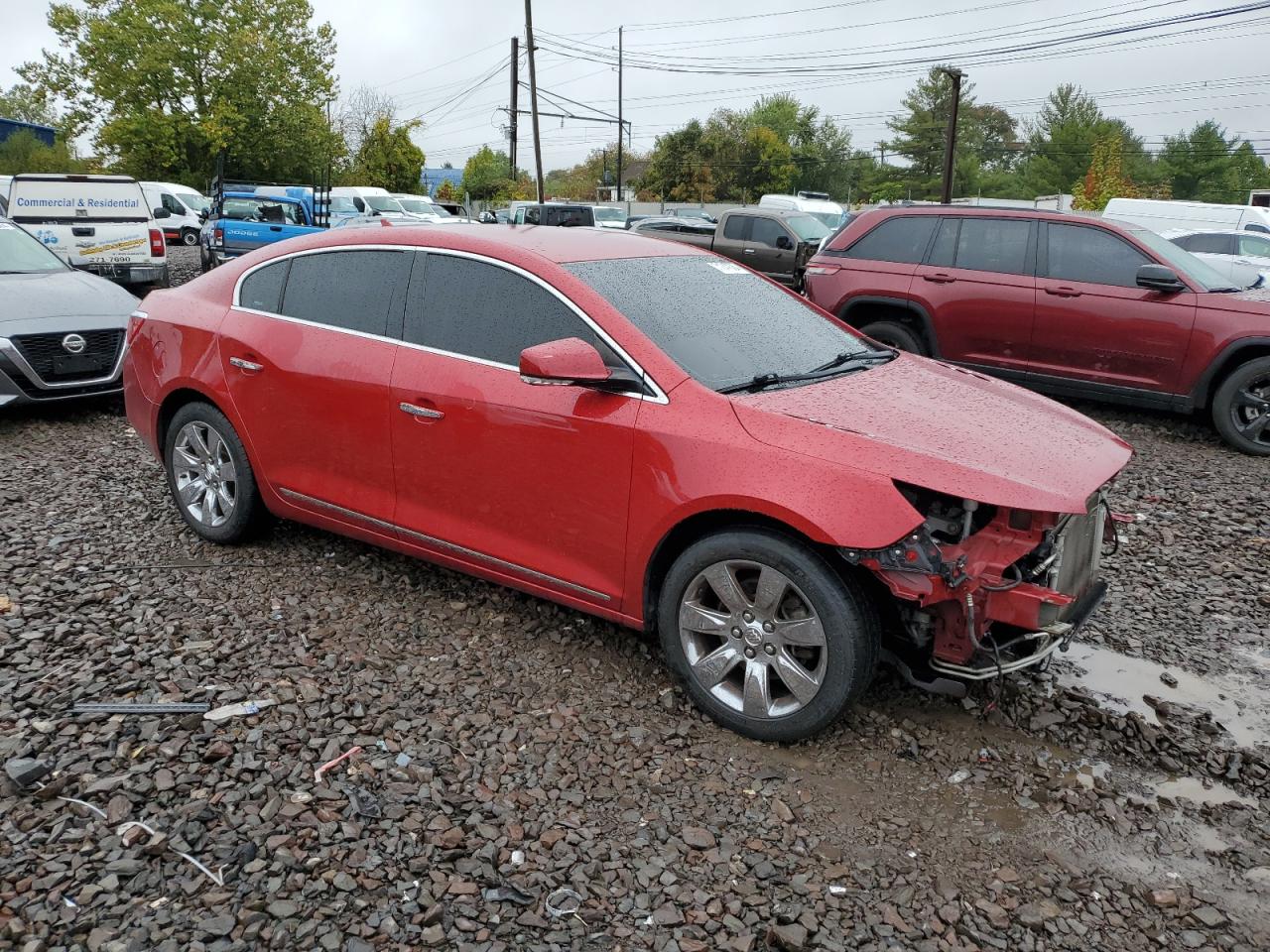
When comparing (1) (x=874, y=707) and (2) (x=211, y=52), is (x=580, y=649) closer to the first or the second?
(1) (x=874, y=707)

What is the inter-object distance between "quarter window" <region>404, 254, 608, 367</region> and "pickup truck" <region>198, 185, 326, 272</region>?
1491 cm

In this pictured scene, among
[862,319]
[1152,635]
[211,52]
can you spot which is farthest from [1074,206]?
[1152,635]

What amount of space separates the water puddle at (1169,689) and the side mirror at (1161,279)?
4429 millimetres

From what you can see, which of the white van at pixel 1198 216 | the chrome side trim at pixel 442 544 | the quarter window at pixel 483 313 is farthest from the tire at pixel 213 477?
the white van at pixel 1198 216

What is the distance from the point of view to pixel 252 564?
4.86 meters

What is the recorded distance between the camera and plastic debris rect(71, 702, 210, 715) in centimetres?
350

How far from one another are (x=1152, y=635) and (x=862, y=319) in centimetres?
530

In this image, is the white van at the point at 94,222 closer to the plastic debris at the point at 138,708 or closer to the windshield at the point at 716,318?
the plastic debris at the point at 138,708

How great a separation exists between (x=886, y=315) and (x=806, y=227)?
925 cm

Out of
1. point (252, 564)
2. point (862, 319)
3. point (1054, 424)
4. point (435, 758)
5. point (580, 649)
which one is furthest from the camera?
point (862, 319)

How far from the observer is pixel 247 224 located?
61.9ft

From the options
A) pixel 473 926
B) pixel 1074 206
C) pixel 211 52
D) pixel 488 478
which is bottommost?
pixel 473 926

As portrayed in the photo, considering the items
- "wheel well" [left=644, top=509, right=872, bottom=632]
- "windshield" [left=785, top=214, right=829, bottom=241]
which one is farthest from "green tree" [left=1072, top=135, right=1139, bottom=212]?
"wheel well" [left=644, top=509, right=872, bottom=632]

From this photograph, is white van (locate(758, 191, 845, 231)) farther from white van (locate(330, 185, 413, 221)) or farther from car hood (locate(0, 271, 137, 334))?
car hood (locate(0, 271, 137, 334))
